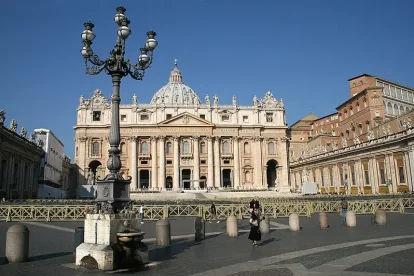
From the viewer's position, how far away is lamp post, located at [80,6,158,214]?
360 inches

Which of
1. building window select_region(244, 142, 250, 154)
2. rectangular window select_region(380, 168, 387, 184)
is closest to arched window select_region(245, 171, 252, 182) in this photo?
building window select_region(244, 142, 250, 154)

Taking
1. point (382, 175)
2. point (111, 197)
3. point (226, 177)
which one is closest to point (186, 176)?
point (226, 177)

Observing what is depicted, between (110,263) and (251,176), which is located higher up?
(251,176)

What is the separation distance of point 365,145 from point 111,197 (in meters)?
40.0

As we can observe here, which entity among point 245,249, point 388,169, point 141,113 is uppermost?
point 141,113

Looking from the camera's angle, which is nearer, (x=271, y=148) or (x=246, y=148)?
(x=246, y=148)

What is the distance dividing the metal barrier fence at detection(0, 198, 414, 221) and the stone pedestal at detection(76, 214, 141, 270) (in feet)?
39.4

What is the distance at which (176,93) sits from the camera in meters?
95.3

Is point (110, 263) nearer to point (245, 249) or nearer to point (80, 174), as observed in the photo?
point (245, 249)

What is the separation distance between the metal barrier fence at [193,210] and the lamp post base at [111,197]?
11768 mm

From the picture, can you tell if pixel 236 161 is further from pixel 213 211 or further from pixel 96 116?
pixel 213 211

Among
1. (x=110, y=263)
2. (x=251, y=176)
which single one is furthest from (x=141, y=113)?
(x=110, y=263)

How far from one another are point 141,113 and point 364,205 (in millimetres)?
49702

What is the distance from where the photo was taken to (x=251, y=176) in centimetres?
6825
